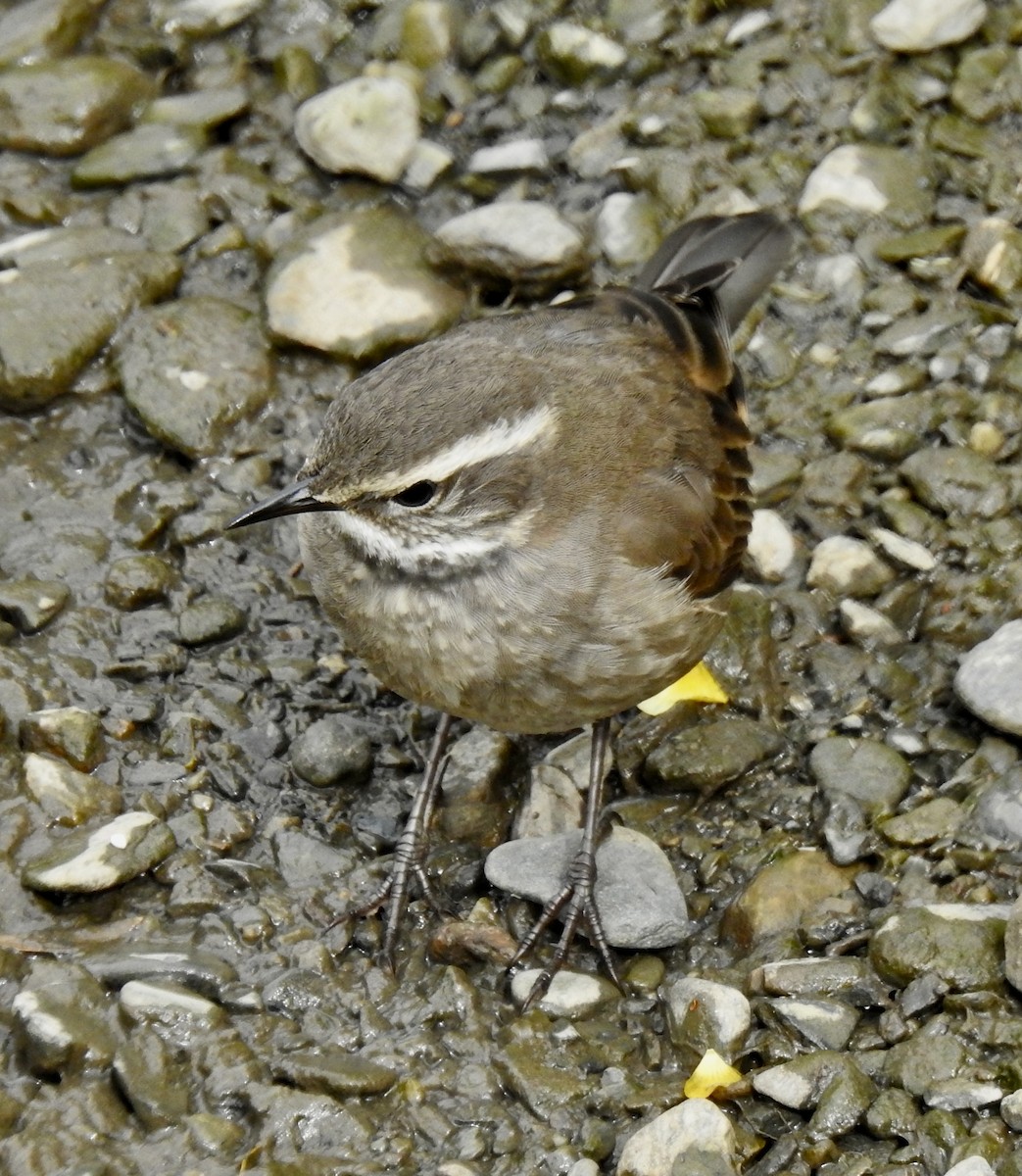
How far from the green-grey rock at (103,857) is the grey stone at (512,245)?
141 inches

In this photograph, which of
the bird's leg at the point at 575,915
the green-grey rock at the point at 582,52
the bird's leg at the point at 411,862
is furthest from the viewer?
the green-grey rock at the point at 582,52

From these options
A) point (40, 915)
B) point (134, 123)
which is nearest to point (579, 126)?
point (134, 123)

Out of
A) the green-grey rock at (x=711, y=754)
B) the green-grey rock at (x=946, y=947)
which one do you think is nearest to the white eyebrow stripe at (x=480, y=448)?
the green-grey rock at (x=711, y=754)

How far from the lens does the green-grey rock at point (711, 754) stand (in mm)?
6816

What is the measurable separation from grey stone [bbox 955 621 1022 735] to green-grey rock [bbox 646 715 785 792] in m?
0.84

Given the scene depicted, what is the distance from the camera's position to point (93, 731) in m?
6.79

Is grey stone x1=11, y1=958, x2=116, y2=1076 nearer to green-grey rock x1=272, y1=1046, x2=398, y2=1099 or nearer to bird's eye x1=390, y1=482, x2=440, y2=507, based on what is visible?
green-grey rock x1=272, y1=1046, x2=398, y2=1099

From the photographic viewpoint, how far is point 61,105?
917cm

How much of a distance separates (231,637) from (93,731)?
0.89 meters

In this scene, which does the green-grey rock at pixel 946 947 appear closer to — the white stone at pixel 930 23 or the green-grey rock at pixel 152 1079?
the green-grey rock at pixel 152 1079

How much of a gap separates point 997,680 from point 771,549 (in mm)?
1420

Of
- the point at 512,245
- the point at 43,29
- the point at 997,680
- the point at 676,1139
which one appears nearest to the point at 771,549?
the point at 997,680

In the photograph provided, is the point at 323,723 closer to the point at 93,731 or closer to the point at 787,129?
the point at 93,731

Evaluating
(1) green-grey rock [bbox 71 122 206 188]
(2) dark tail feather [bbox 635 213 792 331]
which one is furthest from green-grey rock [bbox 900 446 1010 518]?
(1) green-grey rock [bbox 71 122 206 188]
